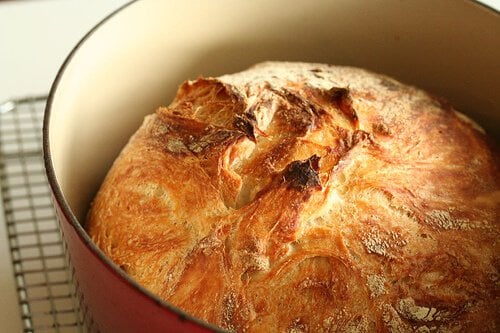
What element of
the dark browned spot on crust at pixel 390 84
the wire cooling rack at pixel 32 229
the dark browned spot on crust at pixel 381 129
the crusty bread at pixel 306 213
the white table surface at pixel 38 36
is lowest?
the wire cooling rack at pixel 32 229

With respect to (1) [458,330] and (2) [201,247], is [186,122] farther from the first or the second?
(1) [458,330]

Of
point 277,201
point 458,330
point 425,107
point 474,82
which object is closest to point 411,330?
point 458,330

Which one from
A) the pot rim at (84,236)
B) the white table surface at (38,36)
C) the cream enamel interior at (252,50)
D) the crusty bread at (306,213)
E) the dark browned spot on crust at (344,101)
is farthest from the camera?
the white table surface at (38,36)

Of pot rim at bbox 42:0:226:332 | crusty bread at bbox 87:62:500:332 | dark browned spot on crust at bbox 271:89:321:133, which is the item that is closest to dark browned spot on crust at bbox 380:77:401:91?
crusty bread at bbox 87:62:500:332

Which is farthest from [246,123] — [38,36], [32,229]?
[38,36]

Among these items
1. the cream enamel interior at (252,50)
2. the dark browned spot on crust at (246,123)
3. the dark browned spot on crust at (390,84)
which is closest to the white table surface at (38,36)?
the cream enamel interior at (252,50)

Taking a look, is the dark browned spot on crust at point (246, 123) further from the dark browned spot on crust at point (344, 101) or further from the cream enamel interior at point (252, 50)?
the cream enamel interior at point (252, 50)

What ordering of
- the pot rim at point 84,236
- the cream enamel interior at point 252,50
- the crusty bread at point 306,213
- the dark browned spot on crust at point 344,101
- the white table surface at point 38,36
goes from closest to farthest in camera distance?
the pot rim at point 84,236, the crusty bread at point 306,213, the dark browned spot on crust at point 344,101, the cream enamel interior at point 252,50, the white table surface at point 38,36

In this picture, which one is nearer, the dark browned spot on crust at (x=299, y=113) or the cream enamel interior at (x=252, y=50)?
the dark browned spot on crust at (x=299, y=113)
